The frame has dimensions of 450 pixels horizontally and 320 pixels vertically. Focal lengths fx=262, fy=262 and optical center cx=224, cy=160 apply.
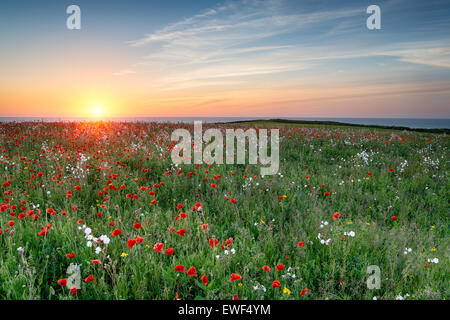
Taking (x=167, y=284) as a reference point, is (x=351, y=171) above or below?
above

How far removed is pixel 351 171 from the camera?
7.04 metres

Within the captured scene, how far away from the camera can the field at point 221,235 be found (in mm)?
2467

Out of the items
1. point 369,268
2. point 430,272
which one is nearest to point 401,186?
point 430,272

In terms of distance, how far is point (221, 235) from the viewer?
358cm

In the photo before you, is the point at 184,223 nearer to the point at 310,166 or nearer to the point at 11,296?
the point at 11,296

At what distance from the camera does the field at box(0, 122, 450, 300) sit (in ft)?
8.09

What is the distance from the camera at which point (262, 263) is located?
2.84 meters

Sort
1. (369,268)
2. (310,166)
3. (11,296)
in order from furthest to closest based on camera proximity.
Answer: (310,166) < (369,268) < (11,296)

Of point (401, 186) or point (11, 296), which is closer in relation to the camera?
point (11, 296)
